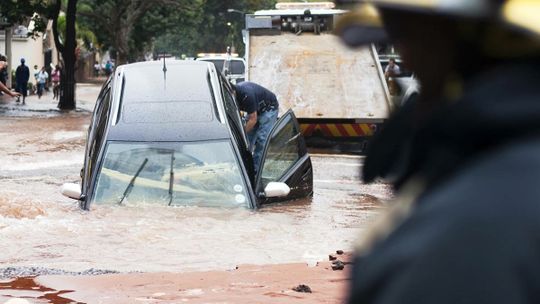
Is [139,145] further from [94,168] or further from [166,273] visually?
[166,273]

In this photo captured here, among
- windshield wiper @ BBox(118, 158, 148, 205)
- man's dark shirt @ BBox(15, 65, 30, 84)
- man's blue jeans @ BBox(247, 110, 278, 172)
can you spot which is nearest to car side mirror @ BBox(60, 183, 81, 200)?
windshield wiper @ BBox(118, 158, 148, 205)

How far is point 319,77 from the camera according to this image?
19812 mm

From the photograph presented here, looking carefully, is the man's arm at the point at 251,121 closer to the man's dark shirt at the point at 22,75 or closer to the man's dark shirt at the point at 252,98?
the man's dark shirt at the point at 252,98

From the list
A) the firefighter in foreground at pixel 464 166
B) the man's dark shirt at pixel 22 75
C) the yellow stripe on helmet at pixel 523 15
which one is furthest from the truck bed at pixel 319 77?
the man's dark shirt at pixel 22 75

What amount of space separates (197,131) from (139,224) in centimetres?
122

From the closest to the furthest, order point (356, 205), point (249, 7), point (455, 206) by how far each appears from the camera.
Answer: point (455, 206), point (356, 205), point (249, 7)

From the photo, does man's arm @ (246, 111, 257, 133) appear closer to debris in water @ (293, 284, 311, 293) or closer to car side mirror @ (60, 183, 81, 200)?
car side mirror @ (60, 183, 81, 200)

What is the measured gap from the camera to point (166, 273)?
24.9 feet

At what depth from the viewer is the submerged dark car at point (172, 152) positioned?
985 cm

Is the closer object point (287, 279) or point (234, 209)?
point (287, 279)

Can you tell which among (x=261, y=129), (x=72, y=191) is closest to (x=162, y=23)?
(x=261, y=129)

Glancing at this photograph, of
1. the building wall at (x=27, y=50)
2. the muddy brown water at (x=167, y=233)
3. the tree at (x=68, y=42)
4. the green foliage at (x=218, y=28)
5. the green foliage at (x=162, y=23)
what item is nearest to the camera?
the muddy brown water at (x=167, y=233)

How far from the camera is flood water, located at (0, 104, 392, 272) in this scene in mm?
8273

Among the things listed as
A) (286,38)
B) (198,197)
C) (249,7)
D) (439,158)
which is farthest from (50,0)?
(249,7)
